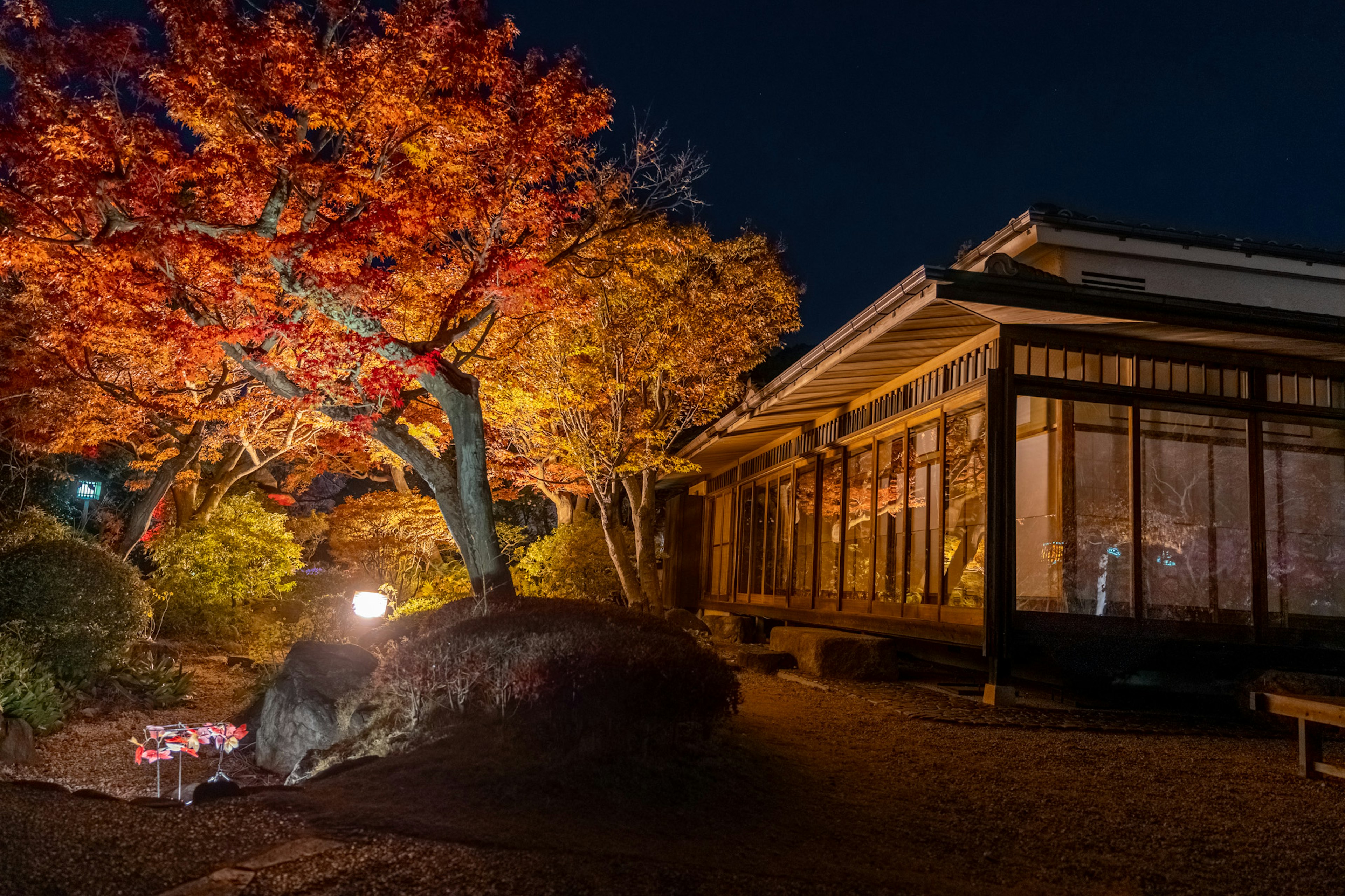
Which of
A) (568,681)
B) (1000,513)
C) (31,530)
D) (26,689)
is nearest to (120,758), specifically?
(26,689)

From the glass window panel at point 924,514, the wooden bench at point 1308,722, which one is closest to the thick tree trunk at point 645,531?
the glass window panel at point 924,514

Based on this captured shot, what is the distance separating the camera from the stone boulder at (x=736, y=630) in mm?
16578

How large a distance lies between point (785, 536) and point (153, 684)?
1012 centimetres

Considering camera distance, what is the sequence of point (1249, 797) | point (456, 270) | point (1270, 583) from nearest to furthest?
point (1249, 797) → point (1270, 583) → point (456, 270)

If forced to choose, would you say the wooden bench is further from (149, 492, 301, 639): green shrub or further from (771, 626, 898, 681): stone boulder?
(149, 492, 301, 639): green shrub

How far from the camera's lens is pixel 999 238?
1321cm

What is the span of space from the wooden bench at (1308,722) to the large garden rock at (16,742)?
32.6ft

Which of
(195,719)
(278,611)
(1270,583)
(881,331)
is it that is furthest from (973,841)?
(278,611)

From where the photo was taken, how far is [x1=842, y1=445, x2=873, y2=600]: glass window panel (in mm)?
12953

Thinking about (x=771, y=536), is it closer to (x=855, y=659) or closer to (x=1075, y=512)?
(x=855, y=659)

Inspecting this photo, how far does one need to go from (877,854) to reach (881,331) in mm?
6680

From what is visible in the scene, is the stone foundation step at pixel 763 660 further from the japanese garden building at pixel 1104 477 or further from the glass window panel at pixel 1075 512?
the glass window panel at pixel 1075 512

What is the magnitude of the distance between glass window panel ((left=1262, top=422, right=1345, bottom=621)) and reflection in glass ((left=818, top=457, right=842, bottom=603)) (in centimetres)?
559

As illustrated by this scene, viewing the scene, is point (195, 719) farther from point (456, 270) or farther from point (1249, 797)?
point (1249, 797)
